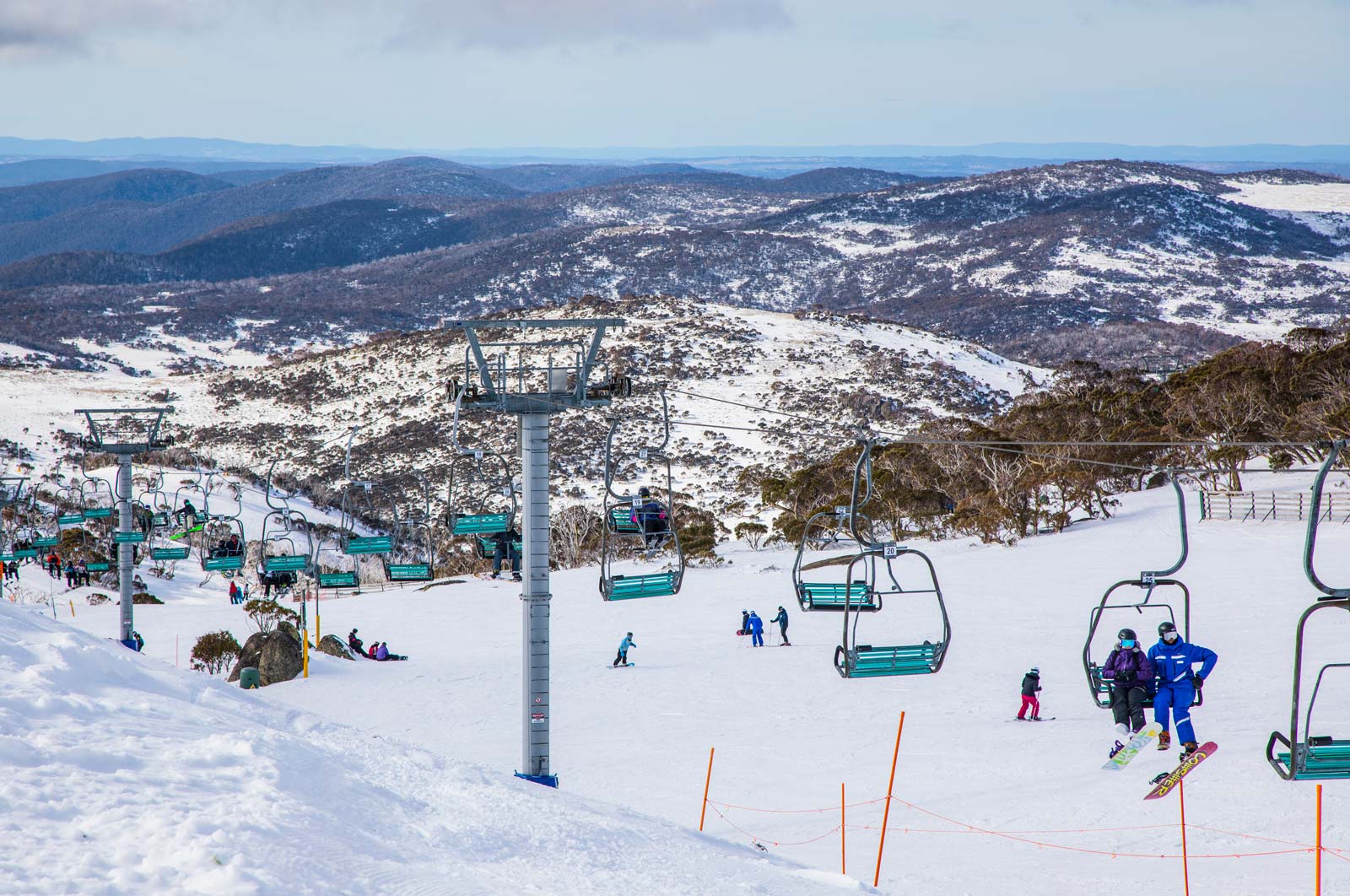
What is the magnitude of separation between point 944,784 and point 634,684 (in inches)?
349

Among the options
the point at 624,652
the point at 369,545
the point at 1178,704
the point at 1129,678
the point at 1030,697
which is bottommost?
the point at 624,652

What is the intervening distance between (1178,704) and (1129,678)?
20.9 inches

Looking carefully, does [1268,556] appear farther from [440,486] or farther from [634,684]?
[440,486]

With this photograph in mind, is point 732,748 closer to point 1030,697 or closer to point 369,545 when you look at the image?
point 1030,697

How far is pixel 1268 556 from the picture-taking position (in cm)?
3086

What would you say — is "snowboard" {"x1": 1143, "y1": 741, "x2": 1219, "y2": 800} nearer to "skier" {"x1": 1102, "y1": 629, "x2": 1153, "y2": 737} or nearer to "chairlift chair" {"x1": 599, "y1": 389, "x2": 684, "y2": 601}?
"skier" {"x1": 1102, "y1": 629, "x2": 1153, "y2": 737}

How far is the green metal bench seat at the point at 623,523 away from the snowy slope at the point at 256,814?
6.62 m

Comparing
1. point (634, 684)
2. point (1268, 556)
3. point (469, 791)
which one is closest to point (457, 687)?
point (634, 684)

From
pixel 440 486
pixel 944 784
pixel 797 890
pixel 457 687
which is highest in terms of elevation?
pixel 797 890

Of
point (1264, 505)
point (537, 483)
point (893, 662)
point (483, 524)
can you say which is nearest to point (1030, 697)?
point (893, 662)

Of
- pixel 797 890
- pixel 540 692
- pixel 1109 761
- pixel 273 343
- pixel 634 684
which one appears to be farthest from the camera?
pixel 273 343

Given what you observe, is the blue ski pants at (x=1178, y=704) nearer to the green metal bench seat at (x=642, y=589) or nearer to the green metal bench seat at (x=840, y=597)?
the green metal bench seat at (x=840, y=597)

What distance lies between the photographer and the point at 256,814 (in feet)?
28.9

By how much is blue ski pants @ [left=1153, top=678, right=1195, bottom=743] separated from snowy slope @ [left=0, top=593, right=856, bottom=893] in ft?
12.9
